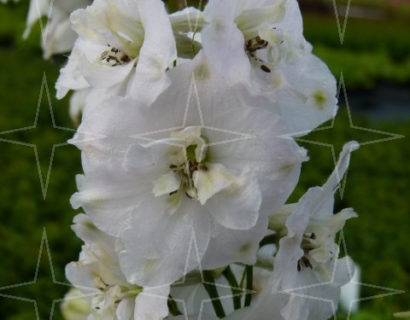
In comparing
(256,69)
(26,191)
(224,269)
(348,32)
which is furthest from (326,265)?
(348,32)

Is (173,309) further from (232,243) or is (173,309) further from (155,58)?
(155,58)

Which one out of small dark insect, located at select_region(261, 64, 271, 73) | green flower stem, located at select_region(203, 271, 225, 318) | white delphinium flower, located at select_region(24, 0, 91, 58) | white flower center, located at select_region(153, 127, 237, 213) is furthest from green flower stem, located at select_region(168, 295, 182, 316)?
white delphinium flower, located at select_region(24, 0, 91, 58)

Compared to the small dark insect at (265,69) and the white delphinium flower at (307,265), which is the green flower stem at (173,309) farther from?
the small dark insect at (265,69)

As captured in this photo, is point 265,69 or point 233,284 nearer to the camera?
point 265,69

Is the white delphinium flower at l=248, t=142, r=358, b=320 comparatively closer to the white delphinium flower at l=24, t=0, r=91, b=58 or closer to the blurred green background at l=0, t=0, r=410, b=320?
the blurred green background at l=0, t=0, r=410, b=320

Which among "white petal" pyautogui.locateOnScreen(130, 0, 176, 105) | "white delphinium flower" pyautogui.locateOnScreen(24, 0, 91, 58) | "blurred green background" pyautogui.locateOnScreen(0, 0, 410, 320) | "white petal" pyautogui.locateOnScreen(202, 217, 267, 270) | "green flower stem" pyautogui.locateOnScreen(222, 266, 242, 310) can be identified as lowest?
"blurred green background" pyautogui.locateOnScreen(0, 0, 410, 320)

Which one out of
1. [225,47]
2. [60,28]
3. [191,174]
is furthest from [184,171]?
[60,28]

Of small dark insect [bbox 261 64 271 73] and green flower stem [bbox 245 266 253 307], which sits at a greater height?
small dark insect [bbox 261 64 271 73]
